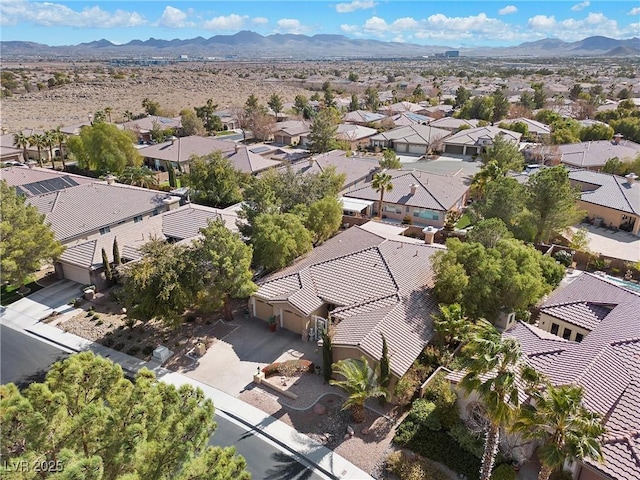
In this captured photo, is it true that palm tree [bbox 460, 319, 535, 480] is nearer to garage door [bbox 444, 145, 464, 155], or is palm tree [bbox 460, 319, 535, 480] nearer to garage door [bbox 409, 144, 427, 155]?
garage door [bbox 409, 144, 427, 155]

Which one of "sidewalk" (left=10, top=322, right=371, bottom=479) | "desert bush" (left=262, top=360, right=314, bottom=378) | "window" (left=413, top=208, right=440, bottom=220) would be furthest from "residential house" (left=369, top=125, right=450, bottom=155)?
"sidewalk" (left=10, top=322, right=371, bottom=479)

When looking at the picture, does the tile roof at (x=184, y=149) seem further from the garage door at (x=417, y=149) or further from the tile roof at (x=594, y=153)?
the tile roof at (x=594, y=153)

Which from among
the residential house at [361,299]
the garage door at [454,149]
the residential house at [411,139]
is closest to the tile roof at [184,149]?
the residential house at [411,139]

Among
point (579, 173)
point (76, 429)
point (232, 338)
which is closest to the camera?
point (76, 429)

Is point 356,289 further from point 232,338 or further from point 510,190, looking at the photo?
point 510,190

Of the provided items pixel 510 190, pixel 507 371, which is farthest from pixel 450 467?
pixel 510 190

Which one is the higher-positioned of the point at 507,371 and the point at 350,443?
the point at 507,371
